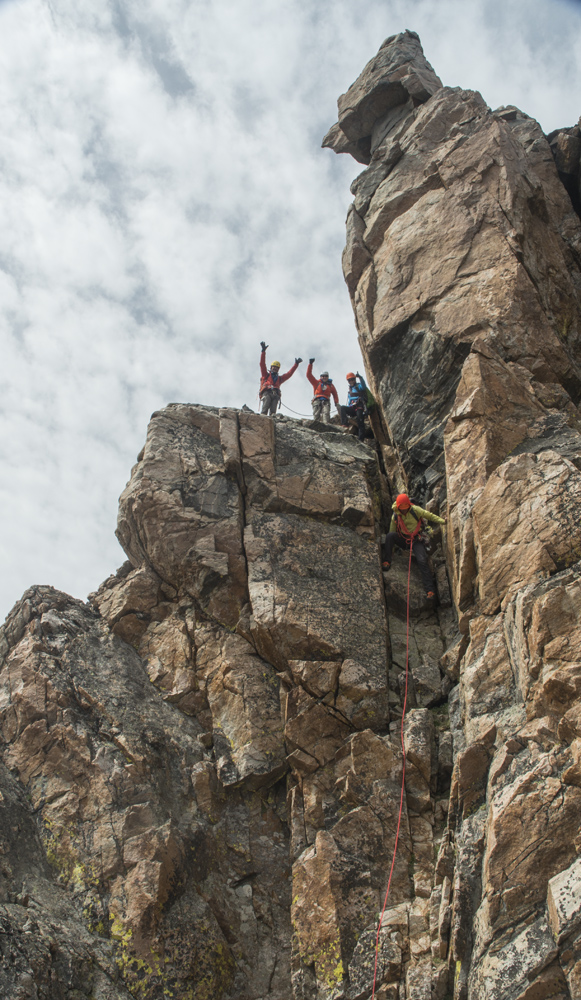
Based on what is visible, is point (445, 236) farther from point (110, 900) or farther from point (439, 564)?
point (110, 900)

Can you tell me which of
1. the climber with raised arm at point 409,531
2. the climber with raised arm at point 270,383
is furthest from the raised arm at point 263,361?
the climber with raised arm at point 409,531

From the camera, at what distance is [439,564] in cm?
1664

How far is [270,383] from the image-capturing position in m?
25.0

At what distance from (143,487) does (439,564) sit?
7.27 metres

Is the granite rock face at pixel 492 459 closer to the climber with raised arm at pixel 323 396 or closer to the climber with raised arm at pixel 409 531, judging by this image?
the climber with raised arm at pixel 409 531

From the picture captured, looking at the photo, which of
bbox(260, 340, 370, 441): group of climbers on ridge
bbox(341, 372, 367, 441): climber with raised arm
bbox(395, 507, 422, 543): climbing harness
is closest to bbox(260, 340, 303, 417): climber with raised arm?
bbox(260, 340, 370, 441): group of climbers on ridge

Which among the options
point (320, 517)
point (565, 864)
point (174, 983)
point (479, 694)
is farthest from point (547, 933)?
point (320, 517)

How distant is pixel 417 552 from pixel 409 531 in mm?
522

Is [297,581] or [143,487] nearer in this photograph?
[297,581]

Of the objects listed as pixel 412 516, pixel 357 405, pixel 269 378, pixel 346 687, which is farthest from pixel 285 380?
pixel 346 687

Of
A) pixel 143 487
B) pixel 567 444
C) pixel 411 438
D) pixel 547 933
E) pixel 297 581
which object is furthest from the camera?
pixel 411 438

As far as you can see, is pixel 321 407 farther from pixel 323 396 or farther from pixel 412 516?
pixel 412 516

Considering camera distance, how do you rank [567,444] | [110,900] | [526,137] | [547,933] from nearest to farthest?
[547,933] < [110,900] < [567,444] < [526,137]

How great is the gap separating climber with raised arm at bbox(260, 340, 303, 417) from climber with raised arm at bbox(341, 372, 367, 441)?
327 cm
